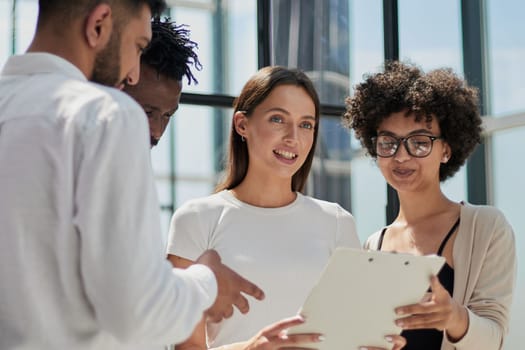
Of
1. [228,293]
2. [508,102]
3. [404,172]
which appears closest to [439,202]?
[404,172]

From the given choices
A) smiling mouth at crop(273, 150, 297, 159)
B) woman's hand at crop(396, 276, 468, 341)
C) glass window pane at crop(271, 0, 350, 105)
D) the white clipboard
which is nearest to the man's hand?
the white clipboard

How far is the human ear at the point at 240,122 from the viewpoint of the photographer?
2.59 metres

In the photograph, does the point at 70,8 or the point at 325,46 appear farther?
the point at 325,46

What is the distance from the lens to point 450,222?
2621 mm

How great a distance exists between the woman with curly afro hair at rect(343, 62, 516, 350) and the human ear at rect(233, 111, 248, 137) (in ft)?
1.45

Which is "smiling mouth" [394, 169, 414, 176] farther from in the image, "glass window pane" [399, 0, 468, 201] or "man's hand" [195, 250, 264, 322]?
"glass window pane" [399, 0, 468, 201]

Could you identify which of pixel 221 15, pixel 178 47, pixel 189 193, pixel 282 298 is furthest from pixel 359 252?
pixel 221 15

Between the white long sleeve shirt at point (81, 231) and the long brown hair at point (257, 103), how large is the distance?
1216 mm

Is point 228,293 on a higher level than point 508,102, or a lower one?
lower

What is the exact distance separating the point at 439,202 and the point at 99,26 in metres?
1.53

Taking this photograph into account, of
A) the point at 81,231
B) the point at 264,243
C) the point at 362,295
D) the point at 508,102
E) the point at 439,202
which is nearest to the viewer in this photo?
the point at 81,231

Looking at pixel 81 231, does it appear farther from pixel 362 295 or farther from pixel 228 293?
pixel 362 295

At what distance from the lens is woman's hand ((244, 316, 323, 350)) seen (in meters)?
1.85

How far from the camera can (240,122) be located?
2.60m
